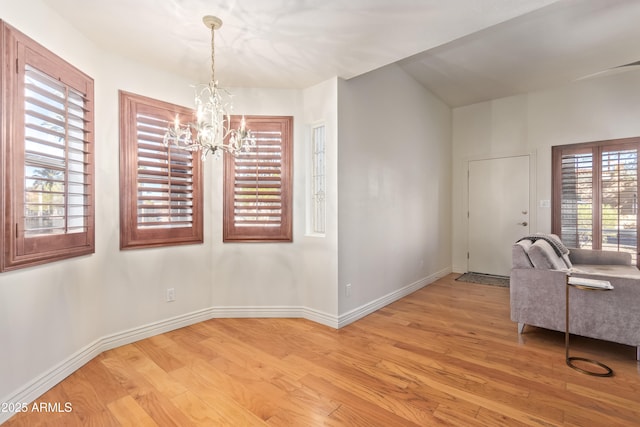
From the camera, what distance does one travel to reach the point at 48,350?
2043mm

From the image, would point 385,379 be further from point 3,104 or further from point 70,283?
point 3,104

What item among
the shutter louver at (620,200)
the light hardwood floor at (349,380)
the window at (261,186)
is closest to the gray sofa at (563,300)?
the light hardwood floor at (349,380)

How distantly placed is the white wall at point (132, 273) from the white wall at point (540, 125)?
3.37 metres

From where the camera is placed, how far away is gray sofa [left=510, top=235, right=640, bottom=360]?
7.59 feet

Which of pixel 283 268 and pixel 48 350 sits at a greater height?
pixel 283 268

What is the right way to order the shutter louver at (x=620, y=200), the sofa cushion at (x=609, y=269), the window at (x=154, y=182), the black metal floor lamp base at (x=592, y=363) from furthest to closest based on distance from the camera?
the shutter louver at (x=620, y=200) → the sofa cushion at (x=609, y=269) → the window at (x=154, y=182) → the black metal floor lamp base at (x=592, y=363)

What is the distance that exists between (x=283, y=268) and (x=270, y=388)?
146 centimetres

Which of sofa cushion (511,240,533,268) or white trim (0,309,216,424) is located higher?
sofa cushion (511,240,533,268)

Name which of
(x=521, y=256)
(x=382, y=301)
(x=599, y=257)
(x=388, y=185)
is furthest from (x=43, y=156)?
(x=599, y=257)

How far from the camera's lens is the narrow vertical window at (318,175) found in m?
3.36

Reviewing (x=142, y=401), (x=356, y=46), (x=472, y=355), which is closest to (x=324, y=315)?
(x=472, y=355)

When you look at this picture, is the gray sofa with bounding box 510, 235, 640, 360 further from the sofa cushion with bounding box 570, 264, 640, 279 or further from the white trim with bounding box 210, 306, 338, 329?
the white trim with bounding box 210, 306, 338, 329

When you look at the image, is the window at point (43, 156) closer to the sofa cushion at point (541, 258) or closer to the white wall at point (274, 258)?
the white wall at point (274, 258)

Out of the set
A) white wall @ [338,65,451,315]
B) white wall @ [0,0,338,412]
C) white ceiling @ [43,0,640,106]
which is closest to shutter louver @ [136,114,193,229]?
white wall @ [0,0,338,412]
